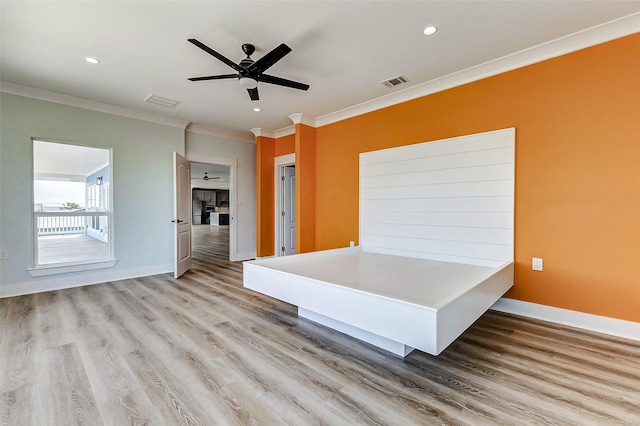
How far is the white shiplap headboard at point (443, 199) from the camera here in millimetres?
2932

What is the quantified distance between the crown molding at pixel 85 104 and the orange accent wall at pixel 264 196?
1412 millimetres

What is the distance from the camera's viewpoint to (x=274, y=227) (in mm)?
5664

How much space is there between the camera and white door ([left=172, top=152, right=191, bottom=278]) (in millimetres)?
4315

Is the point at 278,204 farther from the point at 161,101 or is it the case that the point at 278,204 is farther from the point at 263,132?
the point at 161,101

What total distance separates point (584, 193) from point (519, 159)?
0.60m

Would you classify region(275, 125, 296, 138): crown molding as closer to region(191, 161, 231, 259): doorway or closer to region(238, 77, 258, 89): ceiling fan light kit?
region(238, 77, 258, 89): ceiling fan light kit

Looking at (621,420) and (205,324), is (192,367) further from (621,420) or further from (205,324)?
(621,420)

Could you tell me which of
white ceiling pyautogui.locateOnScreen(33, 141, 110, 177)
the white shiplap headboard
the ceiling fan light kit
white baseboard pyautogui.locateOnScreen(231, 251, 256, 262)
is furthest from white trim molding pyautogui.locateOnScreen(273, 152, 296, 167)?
white ceiling pyautogui.locateOnScreen(33, 141, 110, 177)

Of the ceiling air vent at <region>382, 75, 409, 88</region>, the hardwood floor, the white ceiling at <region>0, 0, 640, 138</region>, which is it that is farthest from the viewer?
the ceiling air vent at <region>382, 75, 409, 88</region>

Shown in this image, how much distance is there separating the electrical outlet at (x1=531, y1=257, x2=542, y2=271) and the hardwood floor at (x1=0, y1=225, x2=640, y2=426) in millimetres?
515

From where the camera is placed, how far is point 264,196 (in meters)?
5.61

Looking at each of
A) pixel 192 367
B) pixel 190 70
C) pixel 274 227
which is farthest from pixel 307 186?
pixel 192 367

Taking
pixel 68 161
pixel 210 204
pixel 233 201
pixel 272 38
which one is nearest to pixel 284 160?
pixel 233 201

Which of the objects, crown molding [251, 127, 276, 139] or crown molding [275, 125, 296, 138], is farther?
crown molding [251, 127, 276, 139]
